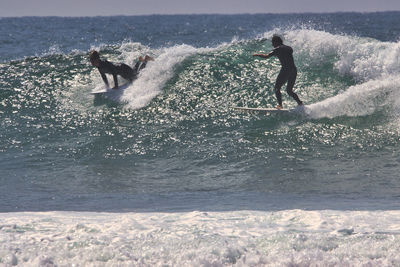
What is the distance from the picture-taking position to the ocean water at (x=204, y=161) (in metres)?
3.94

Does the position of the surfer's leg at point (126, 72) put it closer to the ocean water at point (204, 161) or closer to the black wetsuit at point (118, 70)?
the black wetsuit at point (118, 70)

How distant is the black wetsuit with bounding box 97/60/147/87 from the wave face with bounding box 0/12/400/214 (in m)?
0.26

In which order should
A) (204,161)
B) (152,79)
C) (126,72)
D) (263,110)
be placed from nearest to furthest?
(204,161) < (263,110) < (126,72) < (152,79)

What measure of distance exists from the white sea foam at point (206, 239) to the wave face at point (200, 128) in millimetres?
1248

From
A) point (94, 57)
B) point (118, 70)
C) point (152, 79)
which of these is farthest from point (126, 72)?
point (94, 57)

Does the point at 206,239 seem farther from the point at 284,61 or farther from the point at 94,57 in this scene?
the point at 94,57

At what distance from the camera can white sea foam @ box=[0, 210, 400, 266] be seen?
3.67 meters

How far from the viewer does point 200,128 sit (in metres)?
9.71

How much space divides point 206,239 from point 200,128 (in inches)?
225

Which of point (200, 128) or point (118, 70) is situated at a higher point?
point (118, 70)

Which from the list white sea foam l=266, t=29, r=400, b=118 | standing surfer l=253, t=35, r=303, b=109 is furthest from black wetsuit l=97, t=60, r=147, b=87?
white sea foam l=266, t=29, r=400, b=118

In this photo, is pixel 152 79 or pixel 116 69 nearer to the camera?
pixel 116 69

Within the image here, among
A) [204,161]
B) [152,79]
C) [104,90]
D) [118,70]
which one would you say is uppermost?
[118,70]

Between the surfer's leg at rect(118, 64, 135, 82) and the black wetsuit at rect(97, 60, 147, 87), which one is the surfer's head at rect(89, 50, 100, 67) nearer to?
the black wetsuit at rect(97, 60, 147, 87)
